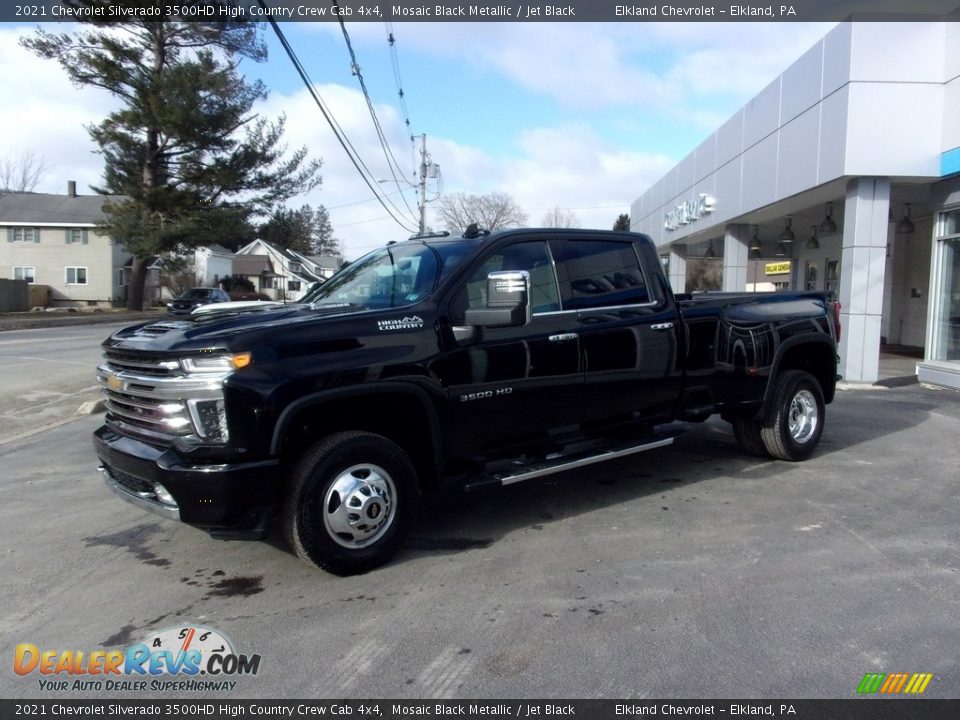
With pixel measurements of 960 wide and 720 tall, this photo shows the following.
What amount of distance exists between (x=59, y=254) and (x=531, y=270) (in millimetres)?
54321

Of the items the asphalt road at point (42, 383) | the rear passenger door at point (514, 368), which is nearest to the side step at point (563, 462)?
the rear passenger door at point (514, 368)

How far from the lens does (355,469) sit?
4.21 metres

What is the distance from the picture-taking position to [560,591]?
4.11 metres

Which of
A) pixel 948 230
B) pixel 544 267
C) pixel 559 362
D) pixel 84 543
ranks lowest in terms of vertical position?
pixel 84 543

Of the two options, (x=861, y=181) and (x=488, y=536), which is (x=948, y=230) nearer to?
(x=861, y=181)

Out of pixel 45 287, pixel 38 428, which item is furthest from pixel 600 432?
pixel 45 287

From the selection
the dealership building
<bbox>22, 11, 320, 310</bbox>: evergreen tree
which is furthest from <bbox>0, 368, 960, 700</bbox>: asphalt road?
<bbox>22, 11, 320, 310</bbox>: evergreen tree

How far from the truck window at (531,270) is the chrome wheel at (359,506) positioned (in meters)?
1.37

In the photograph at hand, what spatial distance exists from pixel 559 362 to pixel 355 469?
168cm

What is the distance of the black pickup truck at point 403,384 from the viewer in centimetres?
389

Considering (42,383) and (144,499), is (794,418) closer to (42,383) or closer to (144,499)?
(144,499)

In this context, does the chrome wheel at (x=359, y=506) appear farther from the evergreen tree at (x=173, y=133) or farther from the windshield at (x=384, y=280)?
the evergreen tree at (x=173, y=133)

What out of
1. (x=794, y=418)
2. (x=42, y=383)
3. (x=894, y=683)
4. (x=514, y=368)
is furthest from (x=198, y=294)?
(x=894, y=683)

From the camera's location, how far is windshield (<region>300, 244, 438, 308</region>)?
4.87 m
